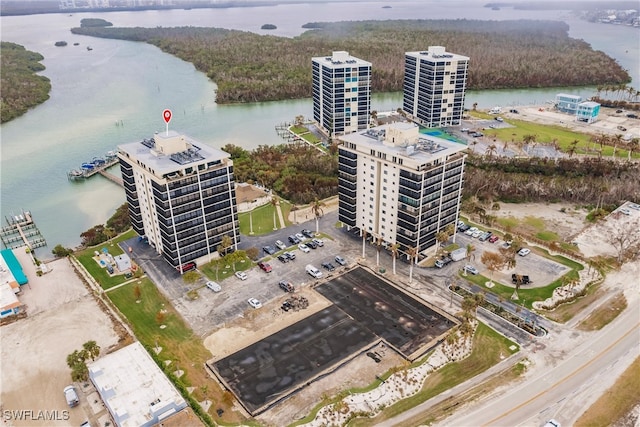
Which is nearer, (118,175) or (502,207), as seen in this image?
(502,207)

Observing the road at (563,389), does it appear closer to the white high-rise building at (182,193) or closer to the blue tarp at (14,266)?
the white high-rise building at (182,193)

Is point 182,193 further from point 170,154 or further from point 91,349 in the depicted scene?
point 91,349

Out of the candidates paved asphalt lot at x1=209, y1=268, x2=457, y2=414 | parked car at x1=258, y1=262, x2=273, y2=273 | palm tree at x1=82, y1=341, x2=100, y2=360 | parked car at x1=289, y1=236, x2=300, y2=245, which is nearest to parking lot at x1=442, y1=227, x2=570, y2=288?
paved asphalt lot at x1=209, y1=268, x2=457, y2=414

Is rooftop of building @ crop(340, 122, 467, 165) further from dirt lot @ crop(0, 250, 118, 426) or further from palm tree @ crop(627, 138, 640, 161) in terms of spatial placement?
palm tree @ crop(627, 138, 640, 161)

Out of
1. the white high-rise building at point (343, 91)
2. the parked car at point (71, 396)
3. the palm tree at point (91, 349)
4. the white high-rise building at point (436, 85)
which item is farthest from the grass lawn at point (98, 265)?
the white high-rise building at point (436, 85)

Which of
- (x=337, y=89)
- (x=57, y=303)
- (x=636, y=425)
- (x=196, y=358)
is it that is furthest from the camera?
(x=337, y=89)

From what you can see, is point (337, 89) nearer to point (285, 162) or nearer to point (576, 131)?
point (285, 162)

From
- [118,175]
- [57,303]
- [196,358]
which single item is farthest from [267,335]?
[118,175]
